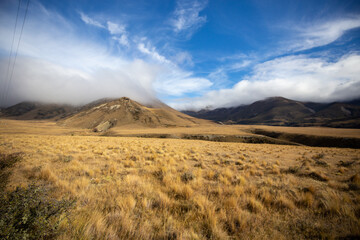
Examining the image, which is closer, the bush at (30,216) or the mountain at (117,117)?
the bush at (30,216)

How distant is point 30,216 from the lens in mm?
2217

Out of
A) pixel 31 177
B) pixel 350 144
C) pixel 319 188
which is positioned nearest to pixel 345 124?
pixel 350 144

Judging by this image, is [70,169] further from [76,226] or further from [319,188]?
[319,188]

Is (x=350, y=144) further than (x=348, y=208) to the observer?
Yes

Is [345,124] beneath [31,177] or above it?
above

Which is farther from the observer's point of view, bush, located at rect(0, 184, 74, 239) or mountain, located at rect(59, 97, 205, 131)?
mountain, located at rect(59, 97, 205, 131)

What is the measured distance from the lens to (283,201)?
3789 mm

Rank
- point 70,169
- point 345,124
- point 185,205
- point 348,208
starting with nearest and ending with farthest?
point 348,208 < point 185,205 < point 70,169 < point 345,124

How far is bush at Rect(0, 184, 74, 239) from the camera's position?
1871mm

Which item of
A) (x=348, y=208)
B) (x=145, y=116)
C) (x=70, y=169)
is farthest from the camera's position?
(x=145, y=116)

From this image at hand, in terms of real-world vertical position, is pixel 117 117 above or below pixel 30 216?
above

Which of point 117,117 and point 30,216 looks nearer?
point 30,216

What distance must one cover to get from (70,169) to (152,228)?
575 cm

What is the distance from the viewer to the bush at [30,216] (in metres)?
1.87
